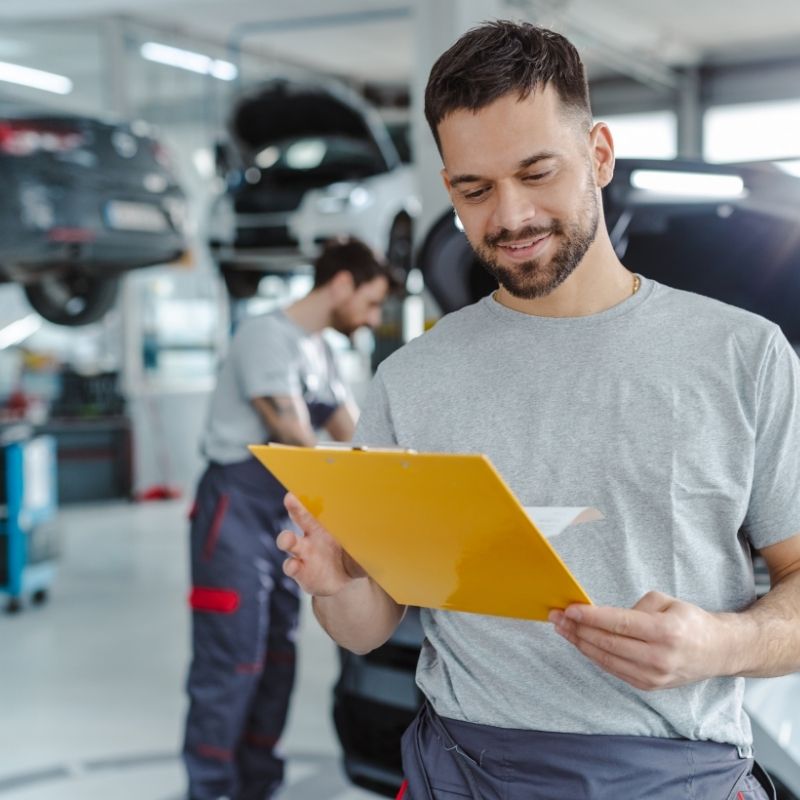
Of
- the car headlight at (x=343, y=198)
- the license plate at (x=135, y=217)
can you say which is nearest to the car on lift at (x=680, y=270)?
the license plate at (x=135, y=217)

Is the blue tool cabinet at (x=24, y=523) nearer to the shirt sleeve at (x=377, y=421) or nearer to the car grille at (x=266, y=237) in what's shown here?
the car grille at (x=266, y=237)

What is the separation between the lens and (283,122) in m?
9.53

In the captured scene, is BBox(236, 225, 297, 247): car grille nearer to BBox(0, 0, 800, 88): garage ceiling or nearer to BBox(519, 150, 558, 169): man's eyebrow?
BBox(0, 0, 800, 88): garage ceiling

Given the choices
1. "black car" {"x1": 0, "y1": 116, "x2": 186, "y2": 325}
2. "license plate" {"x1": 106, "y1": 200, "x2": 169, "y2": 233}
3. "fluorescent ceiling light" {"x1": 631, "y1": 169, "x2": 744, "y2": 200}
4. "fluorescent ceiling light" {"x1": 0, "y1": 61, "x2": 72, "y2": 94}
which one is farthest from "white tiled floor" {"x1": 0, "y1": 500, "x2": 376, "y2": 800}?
"fluorescent ceiling light" {"x1": 0, "y1": 61, "x2": 72, "y2": 94}

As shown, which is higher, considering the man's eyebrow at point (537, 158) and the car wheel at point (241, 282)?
the car wheel at point (241, 282)

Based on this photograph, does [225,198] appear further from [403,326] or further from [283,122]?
[403,326]

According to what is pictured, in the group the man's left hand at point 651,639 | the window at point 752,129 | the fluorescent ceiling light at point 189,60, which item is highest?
the fluorescent ceiling light at point 189,60

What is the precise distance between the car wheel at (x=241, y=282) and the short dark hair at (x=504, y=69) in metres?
8.78

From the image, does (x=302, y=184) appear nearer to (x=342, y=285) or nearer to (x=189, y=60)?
(x=189, y=60)

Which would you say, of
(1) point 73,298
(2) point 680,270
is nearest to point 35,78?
(1) point 73,298

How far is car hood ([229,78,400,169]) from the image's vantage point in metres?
9.12

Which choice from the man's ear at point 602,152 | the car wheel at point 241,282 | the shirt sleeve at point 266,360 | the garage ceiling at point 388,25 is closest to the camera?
the man's ear at point 602,152

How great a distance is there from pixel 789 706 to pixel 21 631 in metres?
4.25

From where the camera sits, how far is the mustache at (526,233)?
1249 millimetres
